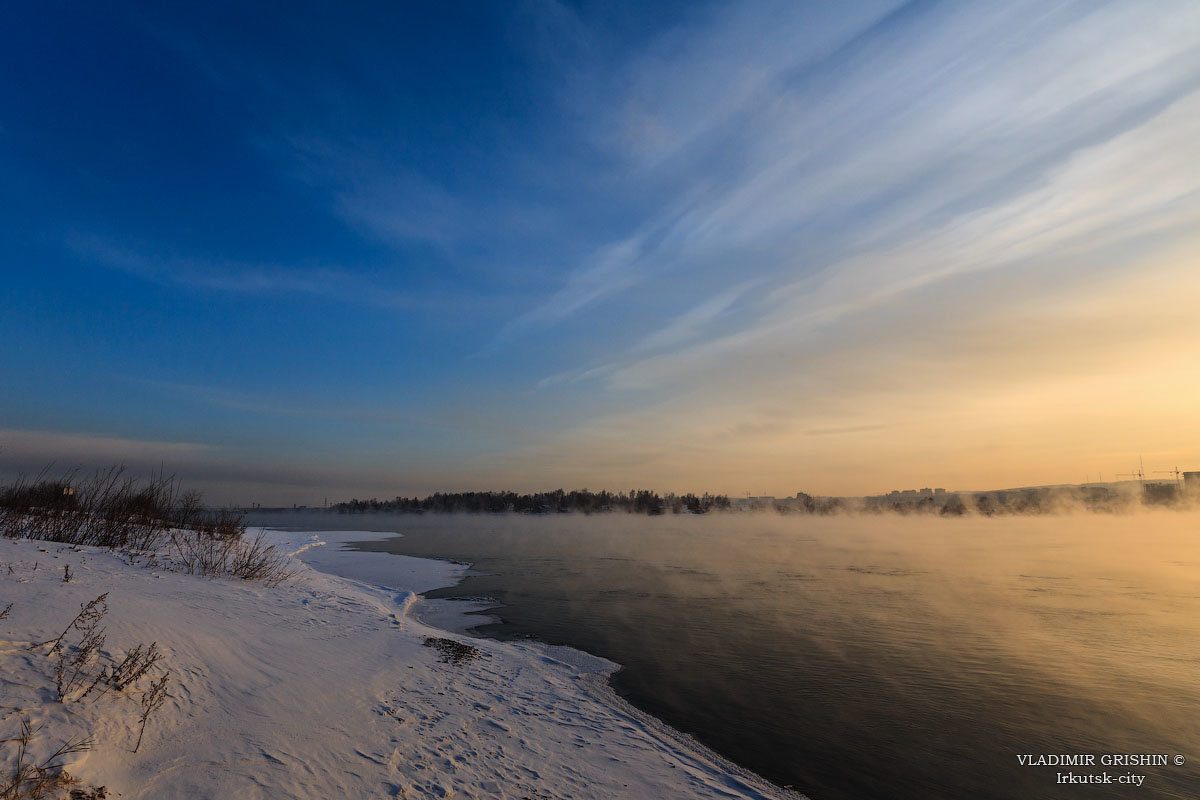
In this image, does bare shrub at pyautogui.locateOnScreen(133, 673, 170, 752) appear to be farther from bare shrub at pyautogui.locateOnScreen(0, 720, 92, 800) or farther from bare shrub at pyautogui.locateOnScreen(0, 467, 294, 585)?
bare shrub at pyautogui.locateOnScreen(0, 467, 294, 585)

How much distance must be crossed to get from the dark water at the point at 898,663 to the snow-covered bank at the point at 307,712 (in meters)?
1.68

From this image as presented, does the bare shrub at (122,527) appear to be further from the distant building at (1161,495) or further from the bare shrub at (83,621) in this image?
the distant building at (1161,495)

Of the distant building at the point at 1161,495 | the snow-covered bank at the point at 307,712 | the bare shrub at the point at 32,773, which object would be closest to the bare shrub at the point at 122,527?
the snow-covered bank at the point at 307,712

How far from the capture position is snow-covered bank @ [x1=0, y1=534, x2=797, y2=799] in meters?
5.13

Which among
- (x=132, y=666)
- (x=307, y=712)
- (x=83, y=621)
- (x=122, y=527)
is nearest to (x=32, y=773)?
(x=132, y=666)

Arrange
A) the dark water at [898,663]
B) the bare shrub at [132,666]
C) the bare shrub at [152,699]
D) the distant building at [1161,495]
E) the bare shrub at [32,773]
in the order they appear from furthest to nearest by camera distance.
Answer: the distant building at [1161,495]
the dark water at [898,663]
the bare shrub at [132,666]
the bare shrub at [152,699]
the bare shrub at [32,773]

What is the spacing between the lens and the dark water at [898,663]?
8188 mm

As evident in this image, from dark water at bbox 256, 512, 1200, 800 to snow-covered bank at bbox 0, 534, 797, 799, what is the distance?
1679 millimetres

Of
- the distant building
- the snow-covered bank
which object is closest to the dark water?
the snow-covered bank

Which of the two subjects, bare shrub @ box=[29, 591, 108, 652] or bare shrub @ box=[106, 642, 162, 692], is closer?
bare shrub @ box=[106, 642, 162, 692]

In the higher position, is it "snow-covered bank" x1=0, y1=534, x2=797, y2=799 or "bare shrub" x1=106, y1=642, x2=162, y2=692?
"bare shrub" x1=106, y1=642, x2=162, y2=692

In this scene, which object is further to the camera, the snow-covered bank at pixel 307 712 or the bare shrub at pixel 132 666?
the bare shrub at pixel 132 666

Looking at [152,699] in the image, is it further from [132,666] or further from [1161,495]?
[1161,495]

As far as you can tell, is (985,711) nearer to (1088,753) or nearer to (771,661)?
(1088,753)
